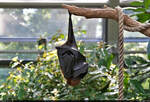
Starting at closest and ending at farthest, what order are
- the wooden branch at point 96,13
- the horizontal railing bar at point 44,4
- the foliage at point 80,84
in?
the wooden branch at point 96,13 → the foliage at point 80,84 → the horizontal railing bar at point 44,4

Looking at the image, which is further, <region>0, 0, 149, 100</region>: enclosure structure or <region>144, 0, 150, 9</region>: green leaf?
<region>0, 0, 149, 100</region>: enclosure structure

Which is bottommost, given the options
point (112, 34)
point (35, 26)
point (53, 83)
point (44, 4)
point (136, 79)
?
point (53, 83)

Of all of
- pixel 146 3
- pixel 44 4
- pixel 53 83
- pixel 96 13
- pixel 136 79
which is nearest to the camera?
pixel 96 13

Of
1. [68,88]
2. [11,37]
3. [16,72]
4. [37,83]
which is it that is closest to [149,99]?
[68,88]

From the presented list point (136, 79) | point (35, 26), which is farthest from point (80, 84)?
point (35, 26)

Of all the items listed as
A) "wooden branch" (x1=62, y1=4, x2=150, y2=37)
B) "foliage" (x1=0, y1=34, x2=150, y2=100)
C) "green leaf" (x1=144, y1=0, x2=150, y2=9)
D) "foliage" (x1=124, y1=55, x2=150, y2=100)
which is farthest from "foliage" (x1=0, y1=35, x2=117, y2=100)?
"wooden branch" (x1=62, y1=4, x2=150, y2=37)

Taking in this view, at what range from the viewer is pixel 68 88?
1939mm

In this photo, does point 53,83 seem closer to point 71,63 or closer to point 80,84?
point 80,84

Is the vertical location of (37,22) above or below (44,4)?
below

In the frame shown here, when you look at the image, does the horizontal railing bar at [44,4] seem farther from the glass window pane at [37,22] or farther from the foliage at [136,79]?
the foliage at [136,79]

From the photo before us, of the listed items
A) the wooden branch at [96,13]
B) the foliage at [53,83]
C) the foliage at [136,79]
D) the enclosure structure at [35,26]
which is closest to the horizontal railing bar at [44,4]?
the enclosure structure at [35,26]

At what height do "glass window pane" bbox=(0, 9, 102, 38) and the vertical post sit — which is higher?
"glass window pane" bbox=(0, 9, 102, 38)

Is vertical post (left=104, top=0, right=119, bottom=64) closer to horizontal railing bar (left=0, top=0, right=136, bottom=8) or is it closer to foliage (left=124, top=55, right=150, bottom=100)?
Answer: horizontal railing bar (left=0, top=0, right=136, bottom=8)

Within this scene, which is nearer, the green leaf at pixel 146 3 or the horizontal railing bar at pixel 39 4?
the green leaf at pixel 146 3
